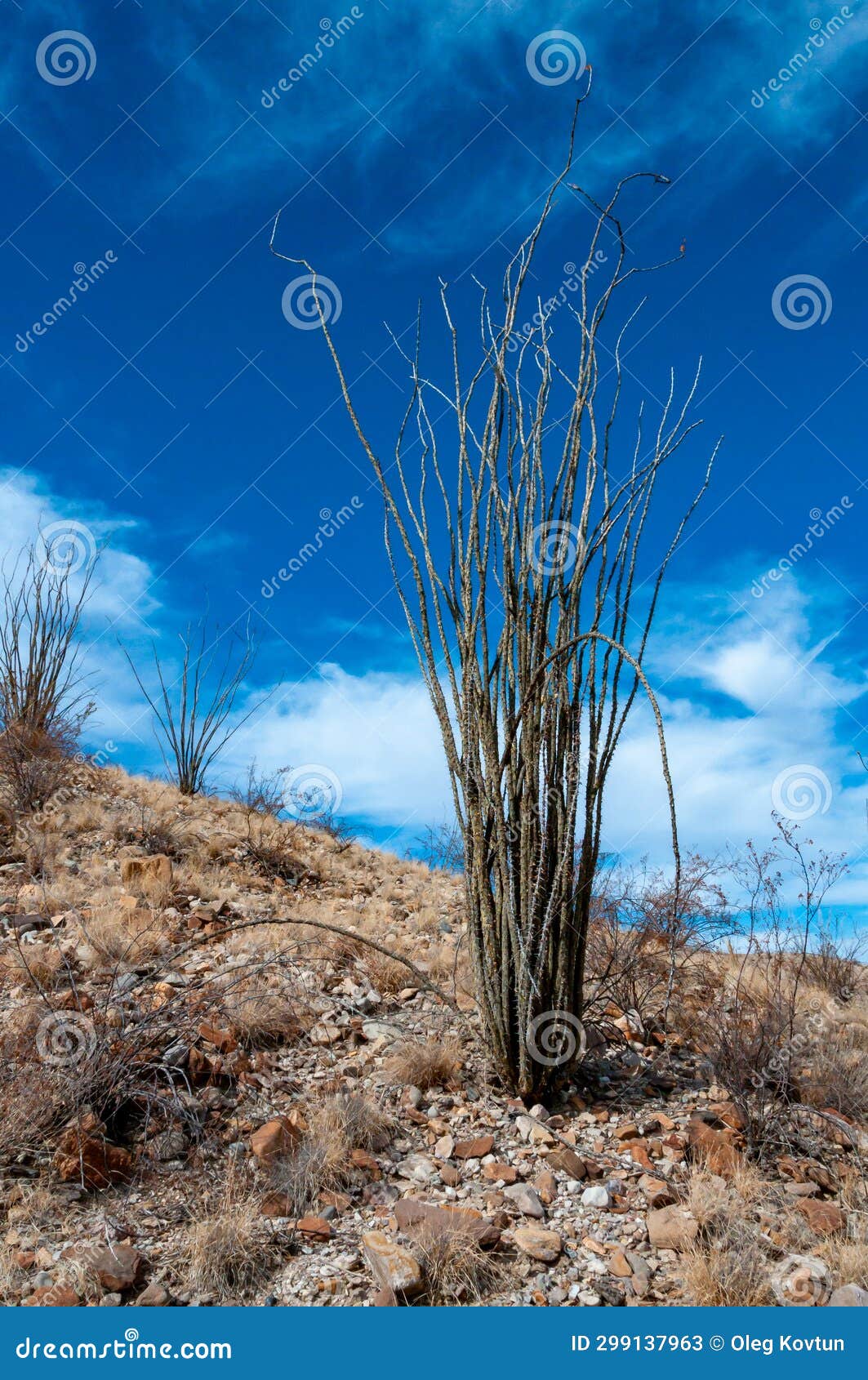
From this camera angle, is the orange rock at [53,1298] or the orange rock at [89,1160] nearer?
the orange rock at [53,1298]

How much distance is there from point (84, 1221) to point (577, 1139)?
172 cm

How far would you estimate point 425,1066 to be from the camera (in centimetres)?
352

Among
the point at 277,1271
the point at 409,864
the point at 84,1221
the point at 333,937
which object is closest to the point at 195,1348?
the point at 277,1271

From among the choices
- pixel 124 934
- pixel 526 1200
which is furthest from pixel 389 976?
pixel 526 1200

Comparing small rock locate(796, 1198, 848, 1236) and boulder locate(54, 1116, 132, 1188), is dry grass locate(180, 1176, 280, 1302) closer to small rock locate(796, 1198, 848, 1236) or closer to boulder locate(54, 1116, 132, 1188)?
boulder locate(54, 1116, 132, 1188)

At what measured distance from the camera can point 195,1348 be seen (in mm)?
2199

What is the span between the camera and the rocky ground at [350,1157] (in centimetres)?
247

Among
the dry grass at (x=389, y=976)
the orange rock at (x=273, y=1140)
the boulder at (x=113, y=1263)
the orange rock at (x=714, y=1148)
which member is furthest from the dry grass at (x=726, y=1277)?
the dry grass at (x=389, y=976)

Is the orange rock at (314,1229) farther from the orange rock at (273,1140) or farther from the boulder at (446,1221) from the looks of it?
the orange rock at (273,1140)

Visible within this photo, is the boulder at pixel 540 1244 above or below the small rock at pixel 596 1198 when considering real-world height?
below

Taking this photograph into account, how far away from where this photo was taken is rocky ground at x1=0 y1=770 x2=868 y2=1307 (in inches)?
97.2

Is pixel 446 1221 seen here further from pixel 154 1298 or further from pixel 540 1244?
pixel 154 1298

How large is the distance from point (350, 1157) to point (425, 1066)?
0.60m

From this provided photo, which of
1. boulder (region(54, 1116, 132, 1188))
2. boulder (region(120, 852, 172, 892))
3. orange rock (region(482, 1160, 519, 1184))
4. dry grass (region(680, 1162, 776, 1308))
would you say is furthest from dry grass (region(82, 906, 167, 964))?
dry grass (region(680, 1162, 776, 1308))
